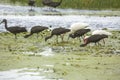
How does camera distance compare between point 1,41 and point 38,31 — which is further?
point 38,31

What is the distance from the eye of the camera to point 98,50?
15789mm

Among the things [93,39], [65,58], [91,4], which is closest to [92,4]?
[91,4]

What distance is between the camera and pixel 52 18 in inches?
1117

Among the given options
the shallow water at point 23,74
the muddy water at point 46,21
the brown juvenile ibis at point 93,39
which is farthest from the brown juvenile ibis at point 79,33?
the shallow water at point 23,74

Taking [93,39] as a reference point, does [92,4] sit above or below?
below

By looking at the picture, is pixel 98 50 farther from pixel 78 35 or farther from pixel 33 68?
pixel 33 68

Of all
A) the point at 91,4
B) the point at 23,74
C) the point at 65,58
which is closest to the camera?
the point at 23,74

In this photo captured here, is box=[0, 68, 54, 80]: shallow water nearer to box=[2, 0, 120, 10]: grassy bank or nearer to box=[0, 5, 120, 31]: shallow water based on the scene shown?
box=[0, 5, 120, 31]: shallow water

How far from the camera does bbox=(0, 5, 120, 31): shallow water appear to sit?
25.2 m

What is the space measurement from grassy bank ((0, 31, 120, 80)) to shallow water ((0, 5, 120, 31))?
5.56m

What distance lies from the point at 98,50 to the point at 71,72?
4.19 meters

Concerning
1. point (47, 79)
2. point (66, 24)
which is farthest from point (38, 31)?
point (47, 79)

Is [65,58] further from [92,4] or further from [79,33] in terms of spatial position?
[92,4]

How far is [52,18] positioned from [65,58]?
14.6 m
